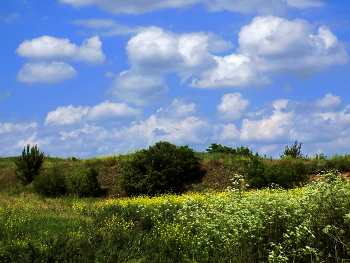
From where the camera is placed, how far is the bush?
68.8ft

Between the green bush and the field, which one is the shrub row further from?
the field

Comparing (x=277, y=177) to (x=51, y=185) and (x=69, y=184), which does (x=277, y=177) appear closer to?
(x=69, y=184)

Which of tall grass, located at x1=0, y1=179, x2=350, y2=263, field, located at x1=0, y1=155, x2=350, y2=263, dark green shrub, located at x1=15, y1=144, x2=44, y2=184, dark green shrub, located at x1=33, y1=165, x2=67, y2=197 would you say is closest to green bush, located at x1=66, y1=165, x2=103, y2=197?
dark green shrub, located at x1=33, y1=165, x2=67, y2=197

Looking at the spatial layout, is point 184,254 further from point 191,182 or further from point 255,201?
point 191,182

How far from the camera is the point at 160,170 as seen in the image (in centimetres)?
2153

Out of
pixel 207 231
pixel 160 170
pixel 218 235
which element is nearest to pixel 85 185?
pixel 160 170

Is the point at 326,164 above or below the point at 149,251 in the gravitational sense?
above

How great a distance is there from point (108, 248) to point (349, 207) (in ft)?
18.2

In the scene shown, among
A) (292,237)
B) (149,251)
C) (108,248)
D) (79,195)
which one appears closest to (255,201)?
(292,237)

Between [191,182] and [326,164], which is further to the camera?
[191,182]

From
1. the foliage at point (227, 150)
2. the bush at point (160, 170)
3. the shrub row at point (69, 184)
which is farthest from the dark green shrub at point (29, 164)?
the foliage at point (227, 150)

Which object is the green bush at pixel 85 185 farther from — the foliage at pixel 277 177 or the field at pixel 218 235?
the field at pixel 218 235

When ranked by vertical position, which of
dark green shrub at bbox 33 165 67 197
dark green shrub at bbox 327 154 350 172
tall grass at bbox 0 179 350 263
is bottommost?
tall grass at bbox 0 179 350 263

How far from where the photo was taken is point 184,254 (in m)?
9.23
